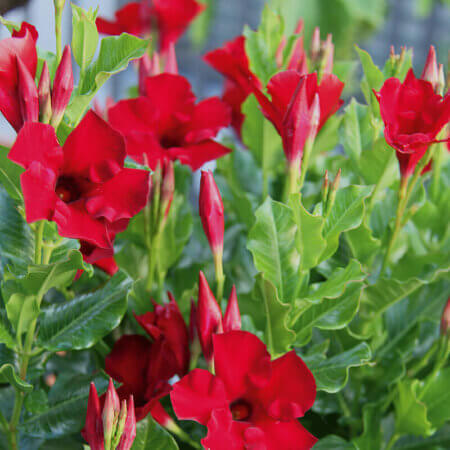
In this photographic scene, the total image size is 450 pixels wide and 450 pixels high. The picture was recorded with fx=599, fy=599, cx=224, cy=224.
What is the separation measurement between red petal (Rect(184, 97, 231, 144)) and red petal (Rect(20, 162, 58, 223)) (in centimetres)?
16

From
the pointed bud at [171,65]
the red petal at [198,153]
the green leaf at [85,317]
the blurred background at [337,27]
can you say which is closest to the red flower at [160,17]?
the pointed bud at [171,65]

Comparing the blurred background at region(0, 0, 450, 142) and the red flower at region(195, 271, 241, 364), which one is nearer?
the red flower at region(195, 271, 241, 364)

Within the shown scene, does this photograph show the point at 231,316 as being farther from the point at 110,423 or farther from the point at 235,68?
the point at 235,68

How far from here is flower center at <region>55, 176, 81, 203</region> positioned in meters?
0.33

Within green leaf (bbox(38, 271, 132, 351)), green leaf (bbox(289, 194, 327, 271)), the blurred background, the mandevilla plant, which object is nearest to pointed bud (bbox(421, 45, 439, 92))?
the mandevilla plant

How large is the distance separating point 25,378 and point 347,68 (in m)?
0.34

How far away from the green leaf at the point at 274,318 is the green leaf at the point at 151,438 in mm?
80

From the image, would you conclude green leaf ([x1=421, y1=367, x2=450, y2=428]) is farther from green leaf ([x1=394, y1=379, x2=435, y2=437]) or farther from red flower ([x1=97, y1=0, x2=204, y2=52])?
red flower ([x1=97, y1=0, x2=204, y2=52])

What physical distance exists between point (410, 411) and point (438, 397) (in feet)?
0.10

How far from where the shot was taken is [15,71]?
0.30 meters

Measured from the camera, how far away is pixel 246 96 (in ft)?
1.63

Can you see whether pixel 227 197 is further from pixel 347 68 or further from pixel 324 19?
pixel 324 19

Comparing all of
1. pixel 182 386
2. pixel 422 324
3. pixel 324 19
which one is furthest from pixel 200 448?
pixel 324 19

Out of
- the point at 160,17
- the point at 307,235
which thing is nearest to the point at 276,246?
the point at 307,235
